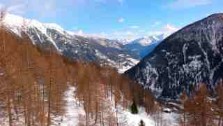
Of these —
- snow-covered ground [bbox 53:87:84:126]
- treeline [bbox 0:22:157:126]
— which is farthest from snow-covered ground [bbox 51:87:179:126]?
treeline [bbox 0:22:157:126]

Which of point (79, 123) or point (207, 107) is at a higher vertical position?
point (207, 107)

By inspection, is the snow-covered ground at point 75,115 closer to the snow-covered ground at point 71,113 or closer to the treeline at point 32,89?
the snow-covered ground at point 71,113

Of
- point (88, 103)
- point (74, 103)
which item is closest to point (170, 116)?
point (74, 103)

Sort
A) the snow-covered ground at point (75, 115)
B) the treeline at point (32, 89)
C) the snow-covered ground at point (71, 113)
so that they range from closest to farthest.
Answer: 1. the treeline at point (32, 89)
2. the snow-covered ground at point (71, 113)
3. the snow-covered ground at point (75, 115)

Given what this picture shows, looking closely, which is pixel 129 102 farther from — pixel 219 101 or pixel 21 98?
pixel 21 98

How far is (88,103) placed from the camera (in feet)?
262

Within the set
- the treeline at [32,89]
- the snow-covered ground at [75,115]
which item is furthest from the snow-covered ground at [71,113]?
the treeline at [32,89]

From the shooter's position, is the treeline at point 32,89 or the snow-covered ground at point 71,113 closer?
the treeline at point 32,89

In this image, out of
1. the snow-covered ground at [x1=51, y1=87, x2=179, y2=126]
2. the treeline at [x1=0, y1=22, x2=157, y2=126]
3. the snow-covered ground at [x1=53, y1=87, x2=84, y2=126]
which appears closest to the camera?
the treeline at [x1=0, y1=22, x2=157, y2=126]

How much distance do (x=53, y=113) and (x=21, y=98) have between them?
19364 mm

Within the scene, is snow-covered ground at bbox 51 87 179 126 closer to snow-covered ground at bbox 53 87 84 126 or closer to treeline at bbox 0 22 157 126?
snow-covered ground at bbox 53 87 84 126

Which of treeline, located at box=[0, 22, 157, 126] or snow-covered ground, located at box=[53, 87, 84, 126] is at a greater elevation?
treeline, located at box=[0, 22, 157, 126]

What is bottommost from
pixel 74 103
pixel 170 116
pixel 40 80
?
pixel 170 116

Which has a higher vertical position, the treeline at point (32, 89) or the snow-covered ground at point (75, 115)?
the treeline at point (32, 89)
